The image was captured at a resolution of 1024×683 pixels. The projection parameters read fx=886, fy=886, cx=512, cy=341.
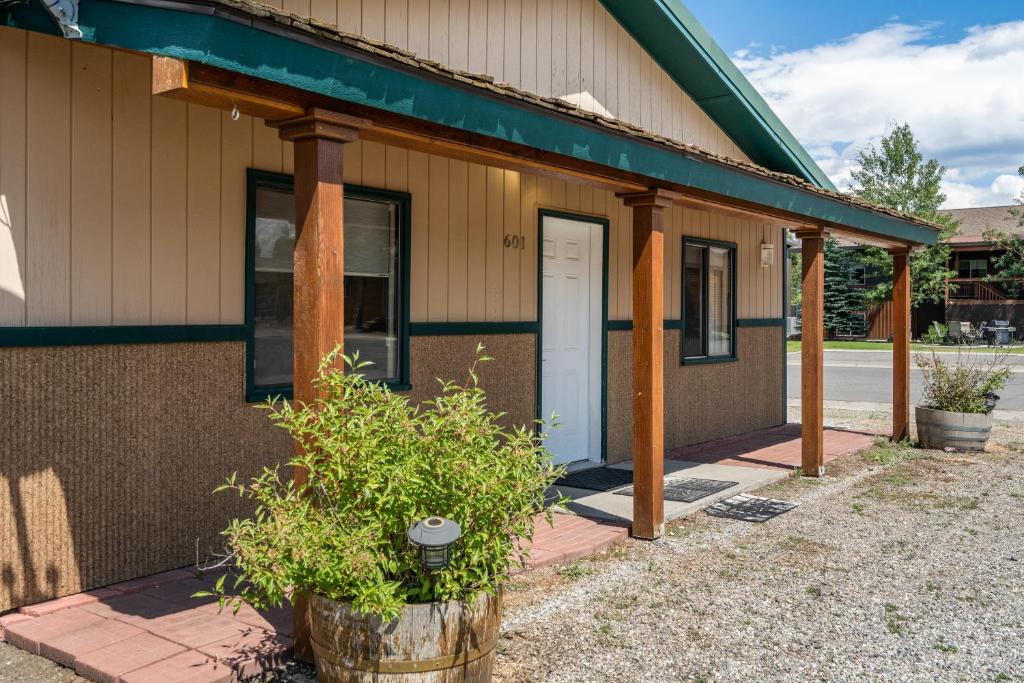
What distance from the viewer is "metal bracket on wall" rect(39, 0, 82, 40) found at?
3.45 metres

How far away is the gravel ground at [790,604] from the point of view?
4074mm

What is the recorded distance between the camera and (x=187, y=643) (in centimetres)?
401

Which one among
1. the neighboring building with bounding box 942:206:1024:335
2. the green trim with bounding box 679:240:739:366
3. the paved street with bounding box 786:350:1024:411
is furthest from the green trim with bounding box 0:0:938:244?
the neighboring building with bounding box 942:206:1024:335

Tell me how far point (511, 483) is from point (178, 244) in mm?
2631

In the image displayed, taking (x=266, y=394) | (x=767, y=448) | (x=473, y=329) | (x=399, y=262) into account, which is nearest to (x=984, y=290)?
(x=767, y=448)

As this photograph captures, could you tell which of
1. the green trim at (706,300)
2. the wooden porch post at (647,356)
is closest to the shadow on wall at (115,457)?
the wooden porch post at (647,356)

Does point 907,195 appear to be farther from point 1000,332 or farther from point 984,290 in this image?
point 1000,332

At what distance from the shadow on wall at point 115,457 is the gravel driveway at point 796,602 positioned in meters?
1.92

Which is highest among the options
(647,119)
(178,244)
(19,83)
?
(647,119)

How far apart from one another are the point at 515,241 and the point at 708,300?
3791 millimetres

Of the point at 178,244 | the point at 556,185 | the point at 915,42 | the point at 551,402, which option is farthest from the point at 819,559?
the point at 915,42

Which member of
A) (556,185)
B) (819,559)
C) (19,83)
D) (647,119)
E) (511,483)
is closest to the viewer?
(511,483)

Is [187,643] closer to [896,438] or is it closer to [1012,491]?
[1012,491]

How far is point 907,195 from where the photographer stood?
39125mm
